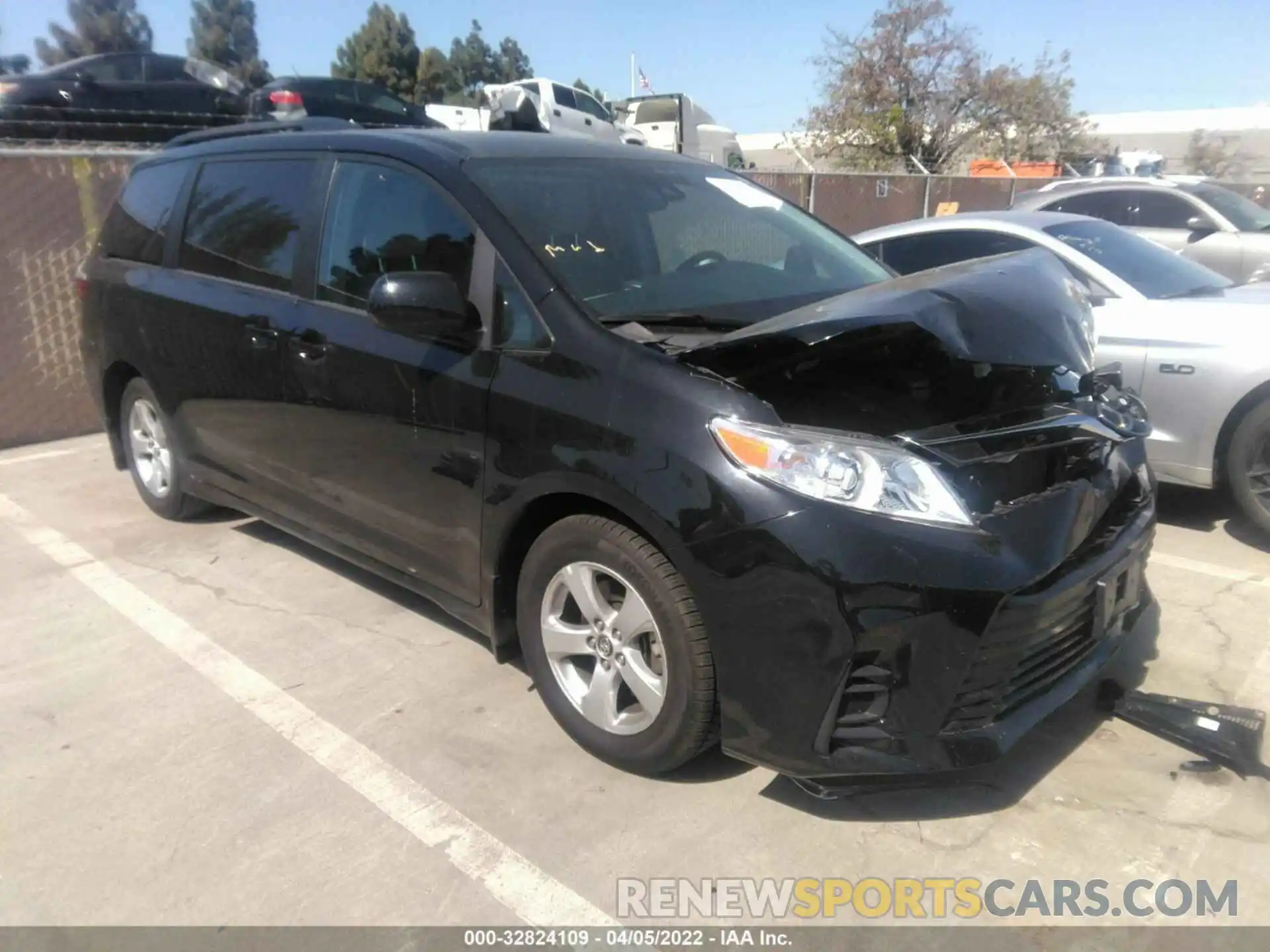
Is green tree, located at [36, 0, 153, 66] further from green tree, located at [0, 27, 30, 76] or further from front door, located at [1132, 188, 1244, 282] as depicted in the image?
front door, located at [1132, 188, 1244, 282]

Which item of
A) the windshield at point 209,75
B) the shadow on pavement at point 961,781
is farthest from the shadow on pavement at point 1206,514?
the windshield at point 209,75

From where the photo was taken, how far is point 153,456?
5227mm

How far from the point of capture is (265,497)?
14.2ft

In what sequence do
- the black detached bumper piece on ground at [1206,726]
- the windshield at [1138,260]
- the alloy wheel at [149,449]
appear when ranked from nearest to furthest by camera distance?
the black detached bumper piece on ground at [1206,726] < the alloy wheel at [149,449] < the windshield at [1138,260]

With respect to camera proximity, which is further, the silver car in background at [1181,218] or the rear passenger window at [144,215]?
the silver car in background at [1181,218]

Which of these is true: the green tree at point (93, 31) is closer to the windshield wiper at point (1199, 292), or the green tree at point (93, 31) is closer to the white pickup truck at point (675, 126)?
the white pickup truck at point (675, 126)

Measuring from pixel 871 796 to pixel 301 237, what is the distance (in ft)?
9.51

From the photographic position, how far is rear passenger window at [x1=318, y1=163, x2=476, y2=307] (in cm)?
331

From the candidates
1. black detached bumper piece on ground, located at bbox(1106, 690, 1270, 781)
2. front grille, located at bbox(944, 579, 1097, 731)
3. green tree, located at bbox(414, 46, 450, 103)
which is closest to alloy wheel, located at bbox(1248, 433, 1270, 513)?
black detached bumper piece on ground, located at bbox(1106, 690, 1270, 781)

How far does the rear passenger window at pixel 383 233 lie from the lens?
331cm

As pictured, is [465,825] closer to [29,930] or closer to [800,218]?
[29,930]

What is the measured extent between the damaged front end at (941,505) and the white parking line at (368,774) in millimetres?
627

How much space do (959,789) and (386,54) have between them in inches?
2210

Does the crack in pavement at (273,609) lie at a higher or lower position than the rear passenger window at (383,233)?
lower
